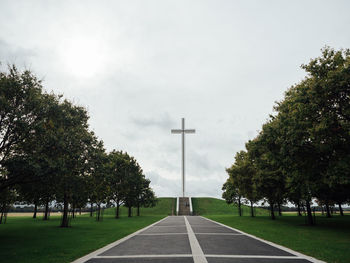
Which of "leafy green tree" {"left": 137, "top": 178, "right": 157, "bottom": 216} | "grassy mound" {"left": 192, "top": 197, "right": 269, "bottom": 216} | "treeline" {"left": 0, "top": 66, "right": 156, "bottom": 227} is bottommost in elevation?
"grassy mound" {"left": 192, "top": 197, "right": 269, "bottom": 216}

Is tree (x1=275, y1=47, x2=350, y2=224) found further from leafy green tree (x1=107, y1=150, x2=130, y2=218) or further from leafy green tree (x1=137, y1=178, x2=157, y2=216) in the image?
leafy green tree (x1=137, y1=178, x2=157, y2=216)

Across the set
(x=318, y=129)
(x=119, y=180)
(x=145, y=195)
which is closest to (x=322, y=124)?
(x=318, y=129)

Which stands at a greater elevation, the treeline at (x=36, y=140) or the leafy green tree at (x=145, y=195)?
the treeline at (x=36, y=140)

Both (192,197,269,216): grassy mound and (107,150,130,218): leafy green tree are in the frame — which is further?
(192,197,269,216): grassy mound

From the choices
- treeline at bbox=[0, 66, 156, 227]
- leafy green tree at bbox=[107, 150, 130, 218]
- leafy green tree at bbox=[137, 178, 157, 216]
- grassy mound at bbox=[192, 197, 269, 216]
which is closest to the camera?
treeline at bbox=[0, 66, 156, 227]

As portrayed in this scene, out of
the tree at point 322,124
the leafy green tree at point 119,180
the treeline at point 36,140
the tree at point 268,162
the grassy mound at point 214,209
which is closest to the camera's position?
the treeline at point 36,140

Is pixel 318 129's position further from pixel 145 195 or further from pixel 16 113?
pixel 145 195

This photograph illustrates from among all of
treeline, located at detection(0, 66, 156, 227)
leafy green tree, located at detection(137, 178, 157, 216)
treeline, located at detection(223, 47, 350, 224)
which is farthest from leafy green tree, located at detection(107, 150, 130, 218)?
treeline, located at detection(223, 47, 350, 224)

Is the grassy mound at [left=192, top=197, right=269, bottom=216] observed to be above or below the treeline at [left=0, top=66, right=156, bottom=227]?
below

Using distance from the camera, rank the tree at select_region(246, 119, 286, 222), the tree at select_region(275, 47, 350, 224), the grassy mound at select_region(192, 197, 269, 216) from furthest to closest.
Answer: the grassy mound at select_region(192, 197, 269, 216)
the tree at select_region(246, 119, 286, 222)
the tree at select_region(275, 47, 350, 224)

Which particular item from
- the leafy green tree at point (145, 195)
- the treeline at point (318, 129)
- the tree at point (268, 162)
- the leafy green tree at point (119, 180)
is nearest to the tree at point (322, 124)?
the treeline at point (318, 129)

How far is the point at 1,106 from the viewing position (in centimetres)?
1531

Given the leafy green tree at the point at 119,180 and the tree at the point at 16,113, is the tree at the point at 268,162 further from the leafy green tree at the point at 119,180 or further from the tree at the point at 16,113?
the leafy green tree at the point at 119,180

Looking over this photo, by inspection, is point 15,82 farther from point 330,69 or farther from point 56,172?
point 330,69
